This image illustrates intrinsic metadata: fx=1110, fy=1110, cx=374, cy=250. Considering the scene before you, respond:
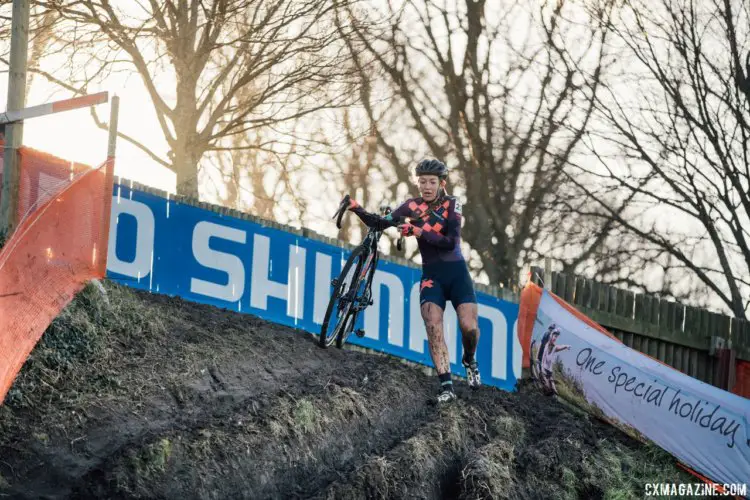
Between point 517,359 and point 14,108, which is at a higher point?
point 14,108

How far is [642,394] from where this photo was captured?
Result: 12.2 m

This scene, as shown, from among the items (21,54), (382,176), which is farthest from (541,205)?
(21,54)

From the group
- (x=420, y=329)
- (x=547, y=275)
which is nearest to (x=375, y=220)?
(x=420, y=329)

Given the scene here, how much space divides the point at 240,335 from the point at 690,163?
10.5 metres

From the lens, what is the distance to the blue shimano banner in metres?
12.0

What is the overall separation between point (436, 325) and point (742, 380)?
24.0 feet

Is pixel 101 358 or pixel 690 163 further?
pixel 690 163

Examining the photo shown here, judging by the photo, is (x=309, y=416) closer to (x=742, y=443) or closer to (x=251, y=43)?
(x=742, y=443)

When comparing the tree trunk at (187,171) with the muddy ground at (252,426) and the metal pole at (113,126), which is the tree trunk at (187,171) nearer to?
the muddy ground at (252,426)

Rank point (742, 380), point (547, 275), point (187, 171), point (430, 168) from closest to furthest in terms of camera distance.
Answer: point (430, 168) → point (547, 275) → point (187, 171) → point (742, 380)

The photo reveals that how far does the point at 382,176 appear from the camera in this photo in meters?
24.1

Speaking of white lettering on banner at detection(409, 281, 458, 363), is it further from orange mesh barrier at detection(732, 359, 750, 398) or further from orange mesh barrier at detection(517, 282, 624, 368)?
orange mesh barrier at detection(732, 359, 750, 398)

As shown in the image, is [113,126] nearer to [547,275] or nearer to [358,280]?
[358,280]

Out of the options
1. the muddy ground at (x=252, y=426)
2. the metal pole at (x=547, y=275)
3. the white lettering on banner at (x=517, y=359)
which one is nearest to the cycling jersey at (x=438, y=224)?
the muddy ground at (x=252, y=426)
